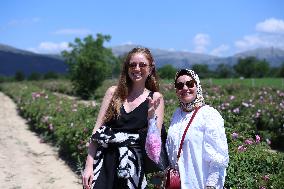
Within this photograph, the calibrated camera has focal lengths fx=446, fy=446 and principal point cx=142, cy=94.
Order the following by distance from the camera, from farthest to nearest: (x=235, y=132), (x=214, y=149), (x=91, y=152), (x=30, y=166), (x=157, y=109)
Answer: (x=30, y=166)
(x=235, y=132)
(x=91, y=152)
(x=157, y=109)
(x=214, y=149)

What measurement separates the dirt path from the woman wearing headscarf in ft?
13.6

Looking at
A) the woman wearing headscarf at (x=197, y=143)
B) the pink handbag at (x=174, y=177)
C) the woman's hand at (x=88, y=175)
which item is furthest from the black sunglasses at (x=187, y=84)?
the woman's hand at (x=88, y=175)

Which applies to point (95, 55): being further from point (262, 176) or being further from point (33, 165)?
point (262, 176)

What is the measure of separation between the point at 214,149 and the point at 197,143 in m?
0.11

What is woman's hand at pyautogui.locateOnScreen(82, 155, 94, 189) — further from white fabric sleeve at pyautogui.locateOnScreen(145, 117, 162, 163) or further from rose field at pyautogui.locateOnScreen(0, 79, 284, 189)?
rose field at pyautogui.locateOnScreen(0, 79, 284, 189)

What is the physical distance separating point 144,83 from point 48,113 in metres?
9.30

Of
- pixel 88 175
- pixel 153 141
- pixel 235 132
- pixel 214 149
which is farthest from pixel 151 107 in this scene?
pixel 235 132

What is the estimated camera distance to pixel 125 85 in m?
3.09

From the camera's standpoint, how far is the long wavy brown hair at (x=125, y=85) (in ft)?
9.96

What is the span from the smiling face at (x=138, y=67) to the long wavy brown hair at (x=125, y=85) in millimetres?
28

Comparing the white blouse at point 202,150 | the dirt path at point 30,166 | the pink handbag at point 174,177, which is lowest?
the dirt path at point 30,166

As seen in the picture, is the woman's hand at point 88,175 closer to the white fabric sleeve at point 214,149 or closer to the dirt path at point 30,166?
the white fabric sleeve at point 214,149

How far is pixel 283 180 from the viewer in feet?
13.2

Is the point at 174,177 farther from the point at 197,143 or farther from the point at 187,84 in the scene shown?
the point at 187,84
